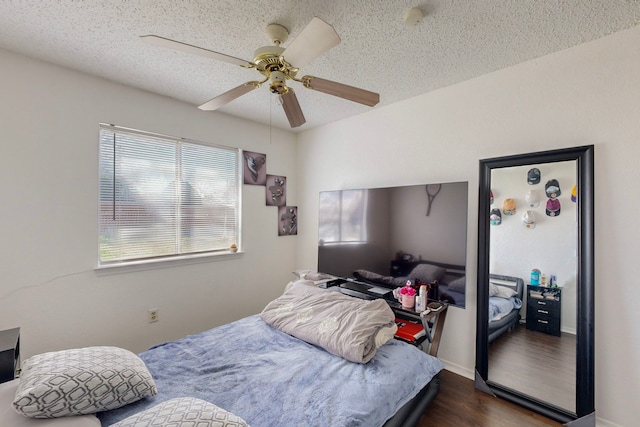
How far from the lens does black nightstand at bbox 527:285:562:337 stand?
6.13 feet

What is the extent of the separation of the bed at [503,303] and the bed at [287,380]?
0.63 m

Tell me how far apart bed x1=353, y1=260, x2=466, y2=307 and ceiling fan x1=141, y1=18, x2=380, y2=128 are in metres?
1.43

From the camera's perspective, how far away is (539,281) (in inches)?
76.0

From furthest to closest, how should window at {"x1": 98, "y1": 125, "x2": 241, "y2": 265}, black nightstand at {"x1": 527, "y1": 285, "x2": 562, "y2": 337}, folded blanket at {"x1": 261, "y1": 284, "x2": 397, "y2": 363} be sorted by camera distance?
window at {"x1": 98, "y1": 125, "x2": 241, "y2": 265} → black nightstand at {"x1": 527, "y1": 285, "x2": 562, "y2": 337} → folded blanket at {"x1": 261, "y1": 284, "x2": 397, "y2": 363}

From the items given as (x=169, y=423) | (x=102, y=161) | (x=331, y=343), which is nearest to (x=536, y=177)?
(x=331, y=343)

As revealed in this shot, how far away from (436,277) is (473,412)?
3.05 ft

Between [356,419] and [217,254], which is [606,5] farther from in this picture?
[217,254]

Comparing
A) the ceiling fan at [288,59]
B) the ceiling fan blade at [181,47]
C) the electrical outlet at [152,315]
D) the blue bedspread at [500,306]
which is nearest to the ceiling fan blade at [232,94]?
the ceiling fan at [288,59]

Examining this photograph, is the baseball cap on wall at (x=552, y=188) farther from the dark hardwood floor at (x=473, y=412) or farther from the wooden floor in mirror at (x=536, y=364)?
the dark hardwood floor at (x=473, y=412)

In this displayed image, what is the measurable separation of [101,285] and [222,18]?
88.5 inches

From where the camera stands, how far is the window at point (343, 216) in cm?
A: 281

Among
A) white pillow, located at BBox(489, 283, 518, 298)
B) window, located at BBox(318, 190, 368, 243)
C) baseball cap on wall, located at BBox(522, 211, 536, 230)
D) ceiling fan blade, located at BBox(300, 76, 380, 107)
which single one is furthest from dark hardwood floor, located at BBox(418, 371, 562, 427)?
ceiling fan blade, located at BBox(300, 76, 380, 107)

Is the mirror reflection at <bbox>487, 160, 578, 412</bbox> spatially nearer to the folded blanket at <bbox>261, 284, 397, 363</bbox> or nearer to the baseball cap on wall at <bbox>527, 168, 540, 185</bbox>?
the baseball cap on wall at <bbox>527, 168, 540, 185</bbox>

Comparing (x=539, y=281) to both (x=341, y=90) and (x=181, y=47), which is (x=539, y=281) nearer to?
(x=341, y=90)
